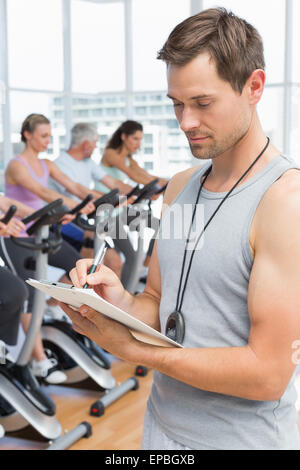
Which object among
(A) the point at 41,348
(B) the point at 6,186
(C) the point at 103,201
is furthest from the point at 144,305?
(B) the point at 6,186

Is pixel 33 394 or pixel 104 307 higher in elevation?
pixel 104 307

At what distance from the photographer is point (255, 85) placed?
0.97 m

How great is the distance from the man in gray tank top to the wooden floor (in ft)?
5.55

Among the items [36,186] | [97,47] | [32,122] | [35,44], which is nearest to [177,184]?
[36,186]

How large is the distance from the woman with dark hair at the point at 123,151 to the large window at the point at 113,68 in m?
2.44

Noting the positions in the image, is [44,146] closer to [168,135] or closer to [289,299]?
[289,299]

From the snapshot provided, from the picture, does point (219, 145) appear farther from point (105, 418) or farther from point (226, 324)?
point (105, 418)

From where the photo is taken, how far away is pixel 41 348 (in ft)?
10.8

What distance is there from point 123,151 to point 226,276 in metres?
3.91

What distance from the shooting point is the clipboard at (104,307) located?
2.93 feet

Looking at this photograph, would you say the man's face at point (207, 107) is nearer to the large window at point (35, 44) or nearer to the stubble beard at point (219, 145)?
the stubble beard at point (219, 145)

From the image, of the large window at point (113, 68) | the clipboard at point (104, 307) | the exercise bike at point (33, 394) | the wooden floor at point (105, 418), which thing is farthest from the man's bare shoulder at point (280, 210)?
the large window at point (113, 68)

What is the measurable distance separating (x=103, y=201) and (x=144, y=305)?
1.96 metres

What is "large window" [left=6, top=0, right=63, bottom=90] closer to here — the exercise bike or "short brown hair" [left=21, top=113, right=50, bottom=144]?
"short brown hair" [left=21, top=113, right=50, bottom=144]
